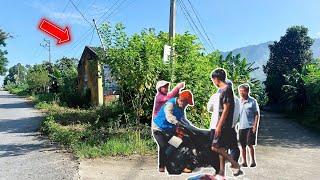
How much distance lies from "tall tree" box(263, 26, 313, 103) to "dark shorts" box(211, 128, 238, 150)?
30262mm

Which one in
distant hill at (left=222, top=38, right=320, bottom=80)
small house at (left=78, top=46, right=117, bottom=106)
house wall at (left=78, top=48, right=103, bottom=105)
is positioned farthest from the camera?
distant hill at (left=222, top=38, right=320, bottom=80)

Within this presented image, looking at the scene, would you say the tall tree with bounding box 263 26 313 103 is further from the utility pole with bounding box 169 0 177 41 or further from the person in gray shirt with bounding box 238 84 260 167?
the person in gray shirt with bounding box 238 84 260 167

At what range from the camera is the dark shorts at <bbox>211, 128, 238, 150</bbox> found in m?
5.28

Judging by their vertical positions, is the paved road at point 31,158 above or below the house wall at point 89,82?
below

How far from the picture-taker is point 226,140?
5320 millimetres

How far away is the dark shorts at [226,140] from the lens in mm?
5277

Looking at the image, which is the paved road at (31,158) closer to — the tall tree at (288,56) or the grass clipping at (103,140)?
the grass clipping at (103,140)

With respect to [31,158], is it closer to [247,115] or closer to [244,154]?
[244,154]

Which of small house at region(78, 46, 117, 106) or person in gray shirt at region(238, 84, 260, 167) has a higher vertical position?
small house at region(78, 46, 117, 106)

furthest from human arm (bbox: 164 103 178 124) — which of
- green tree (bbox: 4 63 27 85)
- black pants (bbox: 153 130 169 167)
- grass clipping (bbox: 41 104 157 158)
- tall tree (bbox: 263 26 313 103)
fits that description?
green tree (bbox: 4 63 27 85)

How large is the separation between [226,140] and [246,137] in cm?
25

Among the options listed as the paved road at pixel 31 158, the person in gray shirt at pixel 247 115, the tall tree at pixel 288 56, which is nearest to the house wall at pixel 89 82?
the paved road at pixel 31 158

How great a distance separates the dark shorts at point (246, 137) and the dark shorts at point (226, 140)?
80mm

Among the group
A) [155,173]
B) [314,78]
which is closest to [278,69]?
[314,78]
